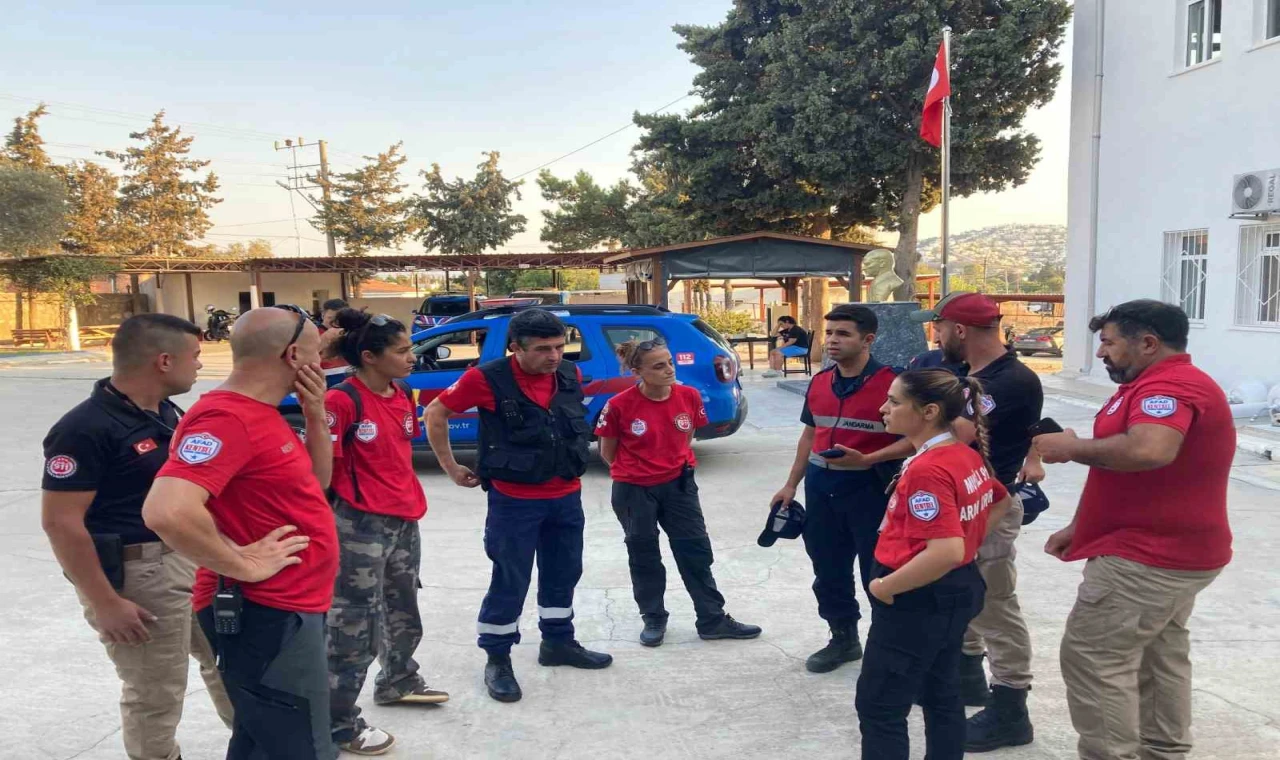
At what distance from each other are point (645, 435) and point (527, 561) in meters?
0.88

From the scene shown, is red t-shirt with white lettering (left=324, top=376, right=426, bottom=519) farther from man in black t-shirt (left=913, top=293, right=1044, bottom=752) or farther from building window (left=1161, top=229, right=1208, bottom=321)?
building window (left=1161, top=229, right=1208, bottom=321)

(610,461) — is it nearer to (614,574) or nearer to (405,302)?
(614,574)

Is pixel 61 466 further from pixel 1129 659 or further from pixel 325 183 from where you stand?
pixel 325 183

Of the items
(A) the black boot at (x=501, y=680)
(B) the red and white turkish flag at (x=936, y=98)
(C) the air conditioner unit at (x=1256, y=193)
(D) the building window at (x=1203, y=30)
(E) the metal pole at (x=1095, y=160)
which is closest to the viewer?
(A) the black boot at (x=501, y=680)

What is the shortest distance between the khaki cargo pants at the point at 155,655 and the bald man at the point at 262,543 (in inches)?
18.4

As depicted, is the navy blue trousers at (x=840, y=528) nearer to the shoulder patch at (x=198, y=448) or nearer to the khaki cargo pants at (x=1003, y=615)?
the khaki cargo pants at (x=1003, y=615)

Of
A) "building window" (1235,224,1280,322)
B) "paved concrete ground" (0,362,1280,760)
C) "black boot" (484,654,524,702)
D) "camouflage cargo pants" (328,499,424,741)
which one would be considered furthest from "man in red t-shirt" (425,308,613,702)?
"building window" (1235,224,1280,322)

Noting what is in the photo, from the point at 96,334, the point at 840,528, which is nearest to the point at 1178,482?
the point at 840,528

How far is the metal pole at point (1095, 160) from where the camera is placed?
1355 centimetres

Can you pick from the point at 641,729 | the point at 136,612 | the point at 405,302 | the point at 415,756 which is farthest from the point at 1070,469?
the point at 405,302

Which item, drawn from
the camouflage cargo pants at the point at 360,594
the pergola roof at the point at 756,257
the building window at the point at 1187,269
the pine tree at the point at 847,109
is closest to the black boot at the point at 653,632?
the camouflage cargo pants at the point at 360,594

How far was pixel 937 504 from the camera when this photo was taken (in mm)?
2498

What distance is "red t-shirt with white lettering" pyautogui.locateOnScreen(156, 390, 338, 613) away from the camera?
2.07 meters

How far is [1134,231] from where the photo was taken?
1309 centimetres
